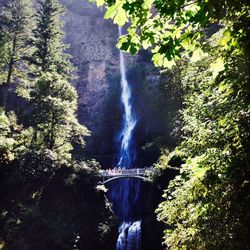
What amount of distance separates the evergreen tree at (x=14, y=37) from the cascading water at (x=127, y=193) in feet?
41.5

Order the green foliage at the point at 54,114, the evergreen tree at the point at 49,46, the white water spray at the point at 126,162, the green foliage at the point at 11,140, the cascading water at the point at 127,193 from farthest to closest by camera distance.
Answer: the evergreen tree at the point at 49,46
the green foliage at the point at 54,114
the cascading water at the point at 127,193
the white water spray at the point at 126,162
the green foliage at the point at 11,140

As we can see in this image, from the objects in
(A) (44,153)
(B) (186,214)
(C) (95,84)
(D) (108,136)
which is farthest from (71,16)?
(B) (186,214)

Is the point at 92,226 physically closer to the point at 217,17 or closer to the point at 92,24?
the point at 217,17

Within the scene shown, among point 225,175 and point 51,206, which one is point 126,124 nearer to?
point 51,206

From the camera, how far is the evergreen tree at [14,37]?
27.8 m

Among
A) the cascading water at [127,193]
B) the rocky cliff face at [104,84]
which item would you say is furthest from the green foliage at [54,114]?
the rocky cliff face at [104,84]

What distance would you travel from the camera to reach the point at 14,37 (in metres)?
29.5

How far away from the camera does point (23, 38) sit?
30.0m

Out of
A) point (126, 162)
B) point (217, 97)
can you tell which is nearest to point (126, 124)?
point (126, 162)

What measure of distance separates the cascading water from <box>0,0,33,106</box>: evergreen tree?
41.5 feet

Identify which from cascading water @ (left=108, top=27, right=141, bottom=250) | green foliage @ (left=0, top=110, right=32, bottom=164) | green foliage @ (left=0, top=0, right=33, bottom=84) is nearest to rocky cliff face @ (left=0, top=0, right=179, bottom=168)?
cascading water @ (left=108, top=27, right=141, bottom=250)

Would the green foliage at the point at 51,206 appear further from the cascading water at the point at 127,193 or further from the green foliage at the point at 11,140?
the cascading water at the point at 127,193

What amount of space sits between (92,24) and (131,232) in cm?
3938

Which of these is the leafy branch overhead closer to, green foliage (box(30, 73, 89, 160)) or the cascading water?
the cascading water
